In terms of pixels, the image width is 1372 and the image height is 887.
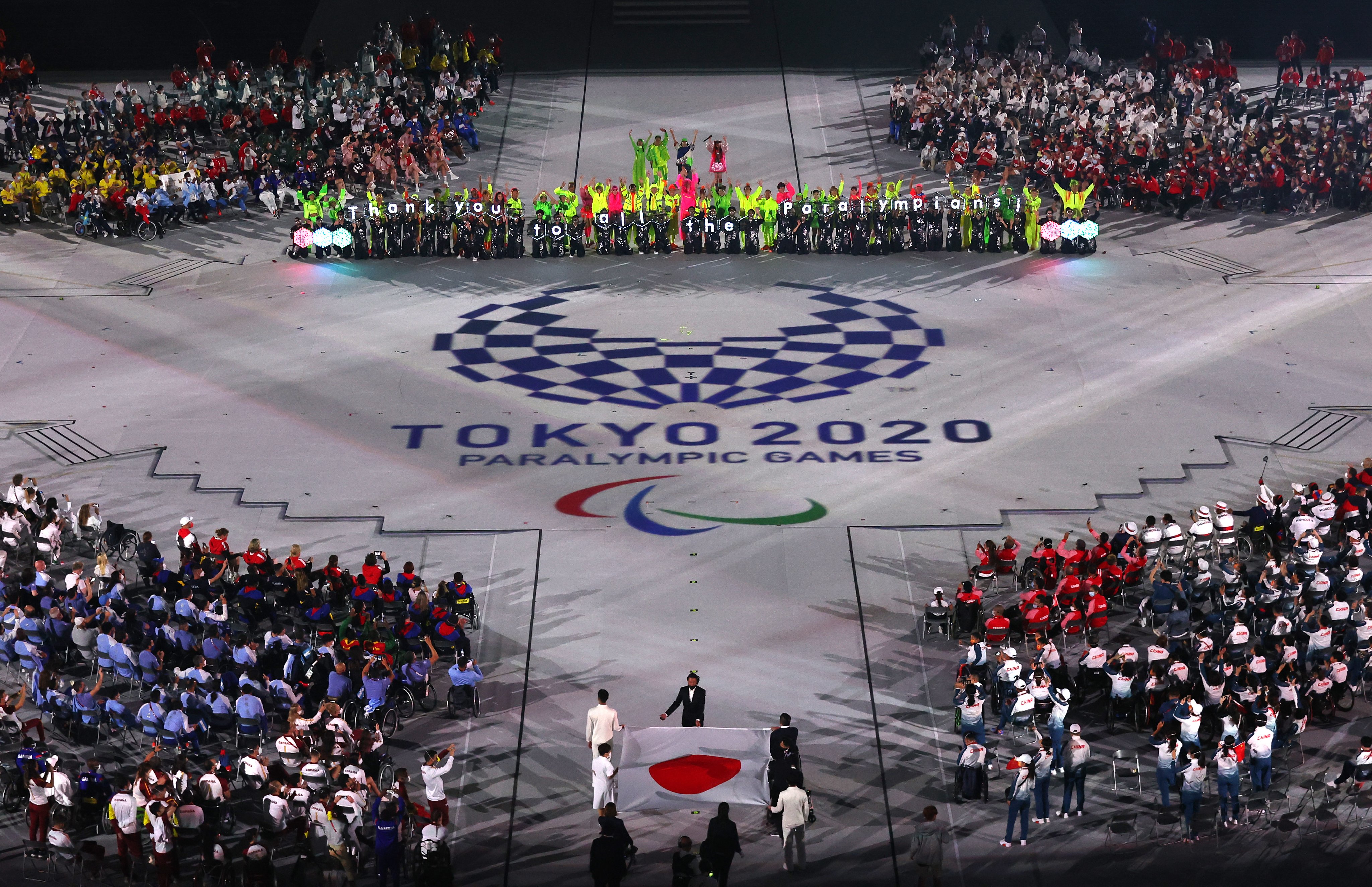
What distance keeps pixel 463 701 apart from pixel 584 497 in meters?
9.03

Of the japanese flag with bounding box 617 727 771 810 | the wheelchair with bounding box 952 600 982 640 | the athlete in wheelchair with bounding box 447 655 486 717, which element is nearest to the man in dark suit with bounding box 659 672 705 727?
the japanese flag with bounding box 617 727 771 810

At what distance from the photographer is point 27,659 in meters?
31.3

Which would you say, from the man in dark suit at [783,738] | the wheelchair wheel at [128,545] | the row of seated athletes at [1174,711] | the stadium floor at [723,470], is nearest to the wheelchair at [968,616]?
the stadium floor at [723,470]

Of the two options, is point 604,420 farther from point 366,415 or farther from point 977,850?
point 977,850

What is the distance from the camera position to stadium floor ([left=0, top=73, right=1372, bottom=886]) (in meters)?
28.8

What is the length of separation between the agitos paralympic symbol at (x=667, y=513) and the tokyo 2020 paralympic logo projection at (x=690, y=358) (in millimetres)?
5209

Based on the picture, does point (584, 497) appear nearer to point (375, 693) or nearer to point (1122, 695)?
point (375, 693)

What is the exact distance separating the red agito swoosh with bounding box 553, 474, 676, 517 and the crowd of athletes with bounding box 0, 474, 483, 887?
13.0 ft

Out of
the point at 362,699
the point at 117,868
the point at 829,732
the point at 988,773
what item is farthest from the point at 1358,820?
the point at 117,868

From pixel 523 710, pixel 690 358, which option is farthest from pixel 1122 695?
pixel 690 358

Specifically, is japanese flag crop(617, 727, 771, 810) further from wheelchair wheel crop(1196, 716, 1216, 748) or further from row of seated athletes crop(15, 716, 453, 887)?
wheelchair wheel crop(1196, 716, 1216, 748)

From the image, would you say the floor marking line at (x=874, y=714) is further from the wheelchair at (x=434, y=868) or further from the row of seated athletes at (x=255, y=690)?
the row of seated athletes at (x=255, y=690)

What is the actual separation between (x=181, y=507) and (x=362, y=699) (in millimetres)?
10579

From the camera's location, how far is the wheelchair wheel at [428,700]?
1216 inches
